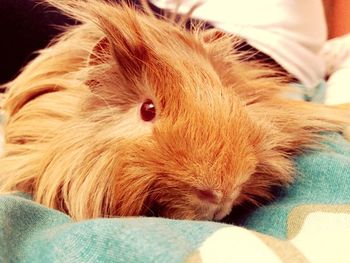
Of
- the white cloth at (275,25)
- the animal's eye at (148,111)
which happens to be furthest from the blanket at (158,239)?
the white cloth at (275,25)

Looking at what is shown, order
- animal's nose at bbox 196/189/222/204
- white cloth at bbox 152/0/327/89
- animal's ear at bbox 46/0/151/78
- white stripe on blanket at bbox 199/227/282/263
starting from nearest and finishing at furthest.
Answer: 1. white stripe on blanket at bbox 199/227/282/263
2. animal's nose at bbox 196/189/222/204
3. animal's ear at bbox 46/0/151/78
4. white cloth at bbox 152/0/327/89

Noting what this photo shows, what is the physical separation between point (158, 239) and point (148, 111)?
26 cm

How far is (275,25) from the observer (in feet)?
4.53

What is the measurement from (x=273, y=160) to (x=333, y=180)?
0.10 metres

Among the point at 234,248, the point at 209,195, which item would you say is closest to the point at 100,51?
the point at 209,195

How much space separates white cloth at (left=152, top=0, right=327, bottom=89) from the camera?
1.34 meters

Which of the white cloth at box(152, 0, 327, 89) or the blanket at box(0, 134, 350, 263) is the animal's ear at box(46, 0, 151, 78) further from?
the white cloth at box(152, 0, 327, 89)

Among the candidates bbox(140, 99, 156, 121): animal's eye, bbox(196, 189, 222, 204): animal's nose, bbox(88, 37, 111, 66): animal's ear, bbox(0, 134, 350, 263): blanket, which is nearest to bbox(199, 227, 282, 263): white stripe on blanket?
bbox(0, 134, 350, 263): blanket

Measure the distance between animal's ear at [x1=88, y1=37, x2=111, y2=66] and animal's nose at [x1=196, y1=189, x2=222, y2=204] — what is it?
0.88 feet

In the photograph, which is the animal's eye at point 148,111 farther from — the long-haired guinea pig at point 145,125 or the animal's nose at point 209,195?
the animal's nose at point 209,195

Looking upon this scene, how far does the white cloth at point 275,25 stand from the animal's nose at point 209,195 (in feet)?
2.32

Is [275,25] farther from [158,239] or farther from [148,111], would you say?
[158,239]

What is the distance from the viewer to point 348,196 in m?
0.74

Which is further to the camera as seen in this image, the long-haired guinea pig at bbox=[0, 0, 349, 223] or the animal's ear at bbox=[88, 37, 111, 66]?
the animal's ear at bbox=[88, 37, 111, 66]
